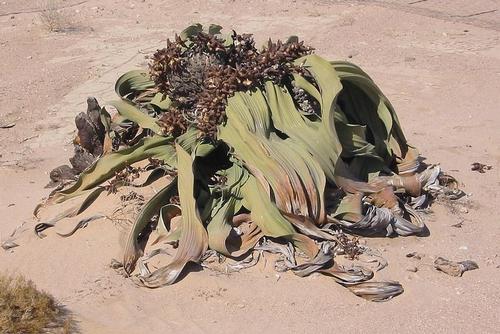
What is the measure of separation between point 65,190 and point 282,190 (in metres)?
1.51

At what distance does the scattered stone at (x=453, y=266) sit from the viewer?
420 cm

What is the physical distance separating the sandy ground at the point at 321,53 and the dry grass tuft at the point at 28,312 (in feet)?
0.37

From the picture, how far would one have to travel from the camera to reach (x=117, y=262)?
4.29 metres

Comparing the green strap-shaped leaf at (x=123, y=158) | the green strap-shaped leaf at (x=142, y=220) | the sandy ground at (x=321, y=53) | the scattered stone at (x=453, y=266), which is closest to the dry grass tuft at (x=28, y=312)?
the sandy ground at (x=321, y=53)

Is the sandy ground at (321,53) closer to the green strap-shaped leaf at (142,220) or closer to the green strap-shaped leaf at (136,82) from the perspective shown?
the green strap-shaped leaf at (142,220)

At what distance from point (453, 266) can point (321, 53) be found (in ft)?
15.4

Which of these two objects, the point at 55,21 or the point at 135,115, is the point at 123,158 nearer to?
the point at 135,115

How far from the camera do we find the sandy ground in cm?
390

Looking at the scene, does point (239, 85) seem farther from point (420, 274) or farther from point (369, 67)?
point (369, 67)

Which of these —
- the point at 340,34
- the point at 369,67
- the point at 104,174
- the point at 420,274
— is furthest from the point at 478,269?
the point at 340,34

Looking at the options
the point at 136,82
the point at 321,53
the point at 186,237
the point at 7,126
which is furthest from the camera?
the point at 321,53

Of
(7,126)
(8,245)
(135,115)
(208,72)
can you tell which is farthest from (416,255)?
(7,126)

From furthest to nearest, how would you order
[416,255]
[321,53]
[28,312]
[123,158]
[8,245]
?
1. [321,53]
2. [123,158]
3. [8,245]
4. [416,255]
5. [28,312]

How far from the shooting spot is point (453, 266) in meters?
4.23
